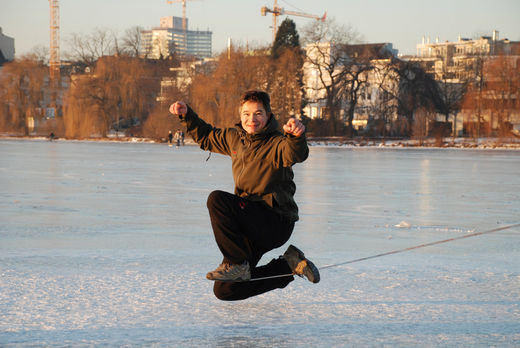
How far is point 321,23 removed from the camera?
53.4 meters

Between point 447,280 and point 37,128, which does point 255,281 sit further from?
point 37,128

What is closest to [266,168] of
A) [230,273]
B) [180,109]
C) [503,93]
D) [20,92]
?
[230,273]

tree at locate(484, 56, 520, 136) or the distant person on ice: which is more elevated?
tree at locate(484, 56, 520, 136)

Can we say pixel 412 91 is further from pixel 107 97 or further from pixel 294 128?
pixel 294 128

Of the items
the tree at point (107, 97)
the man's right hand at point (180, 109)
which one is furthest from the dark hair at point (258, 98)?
the tree at point (107, 97)

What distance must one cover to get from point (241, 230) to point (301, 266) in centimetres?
44

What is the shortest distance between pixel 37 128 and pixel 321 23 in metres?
27.0

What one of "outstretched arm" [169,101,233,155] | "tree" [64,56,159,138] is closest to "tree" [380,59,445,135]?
"tree" [64,56,159,138]

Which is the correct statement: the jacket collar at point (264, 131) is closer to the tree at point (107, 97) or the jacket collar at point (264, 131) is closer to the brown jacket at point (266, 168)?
the brown jacket at point (266, 168)

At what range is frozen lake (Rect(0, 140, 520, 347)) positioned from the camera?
3875mm

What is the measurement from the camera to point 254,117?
421 centimetres

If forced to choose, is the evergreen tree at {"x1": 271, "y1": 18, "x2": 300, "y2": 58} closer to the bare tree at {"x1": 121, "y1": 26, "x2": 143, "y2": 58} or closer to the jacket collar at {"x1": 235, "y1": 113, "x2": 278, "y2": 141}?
the bare tree at {"x1": 121, "y1": 26, "x2": 143, "y2": 58}

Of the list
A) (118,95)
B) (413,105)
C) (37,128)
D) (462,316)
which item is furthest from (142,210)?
(37,128)

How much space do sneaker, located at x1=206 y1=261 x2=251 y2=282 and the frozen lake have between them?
23cm
